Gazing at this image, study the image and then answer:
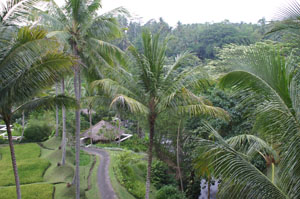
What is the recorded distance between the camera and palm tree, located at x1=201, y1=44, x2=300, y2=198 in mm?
3824

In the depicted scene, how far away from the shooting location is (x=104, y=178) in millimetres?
12719

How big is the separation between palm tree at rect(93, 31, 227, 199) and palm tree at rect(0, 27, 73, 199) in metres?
2.38

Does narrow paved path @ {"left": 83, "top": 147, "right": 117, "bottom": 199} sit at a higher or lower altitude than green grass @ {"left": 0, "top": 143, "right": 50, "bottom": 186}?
lower

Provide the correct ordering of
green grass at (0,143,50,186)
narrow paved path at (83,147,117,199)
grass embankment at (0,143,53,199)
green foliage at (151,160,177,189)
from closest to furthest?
grass embankment at (0,143,53,199) < narrow paved path at (83,147,117,199) < green grass at (0,143,50,186) < green foliage at (151,160,177,189)

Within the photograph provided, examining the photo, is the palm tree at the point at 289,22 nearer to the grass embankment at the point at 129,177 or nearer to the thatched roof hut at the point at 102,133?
the grass embankment at the point at 129,177

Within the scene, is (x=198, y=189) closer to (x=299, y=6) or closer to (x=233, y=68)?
(x=233, y=68)

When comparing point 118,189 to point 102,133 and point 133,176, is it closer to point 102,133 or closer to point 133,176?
point 133,176

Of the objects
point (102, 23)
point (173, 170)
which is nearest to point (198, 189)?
point (173, 170)

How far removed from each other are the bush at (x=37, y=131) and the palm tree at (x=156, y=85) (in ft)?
42.3

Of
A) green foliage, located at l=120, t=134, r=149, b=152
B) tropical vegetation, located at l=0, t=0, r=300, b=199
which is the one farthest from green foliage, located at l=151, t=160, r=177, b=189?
green foliage, located at l=120, t=134, r=149, b=152

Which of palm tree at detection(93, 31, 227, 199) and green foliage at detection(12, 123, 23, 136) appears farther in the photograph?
green foliage at detection(12, 123, 23, 136)

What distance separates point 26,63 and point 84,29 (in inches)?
159

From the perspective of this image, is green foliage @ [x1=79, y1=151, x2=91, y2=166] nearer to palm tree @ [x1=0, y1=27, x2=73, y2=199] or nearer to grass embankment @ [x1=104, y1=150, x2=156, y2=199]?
grass embankment @ [x1=104, y1=150, x2=156, y2=199]

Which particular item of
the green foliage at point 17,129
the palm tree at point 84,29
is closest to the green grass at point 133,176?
the palm tree at point 84,29
